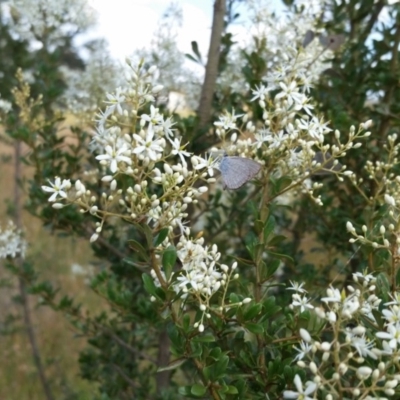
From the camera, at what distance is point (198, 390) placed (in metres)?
0.91

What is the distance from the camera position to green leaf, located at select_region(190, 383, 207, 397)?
901 mm

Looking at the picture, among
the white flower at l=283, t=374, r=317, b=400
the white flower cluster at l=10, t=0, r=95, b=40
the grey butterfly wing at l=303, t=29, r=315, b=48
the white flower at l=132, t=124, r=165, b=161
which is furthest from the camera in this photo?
the white flower cluster at l=10, t=0, r=95, b=40

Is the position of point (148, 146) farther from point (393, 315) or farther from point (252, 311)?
point (393, 315)

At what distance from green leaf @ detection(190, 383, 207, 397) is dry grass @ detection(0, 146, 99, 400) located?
1861 millimetres

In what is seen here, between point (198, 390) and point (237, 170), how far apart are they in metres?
0.36

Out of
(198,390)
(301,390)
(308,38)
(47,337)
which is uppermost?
(308,38)

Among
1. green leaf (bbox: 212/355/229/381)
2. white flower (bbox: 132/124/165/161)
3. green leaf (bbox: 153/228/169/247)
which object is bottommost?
green leaf (bbox: 212/355/229/381)

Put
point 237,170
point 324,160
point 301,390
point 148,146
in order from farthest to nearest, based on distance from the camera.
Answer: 1. point 324,160
2. point 237,170
3. point 148,146
4. point 301,390

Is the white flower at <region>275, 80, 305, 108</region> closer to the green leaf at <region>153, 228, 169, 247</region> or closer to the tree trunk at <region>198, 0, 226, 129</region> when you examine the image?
the green leaf at <region>153, 228, 169, 247</region>

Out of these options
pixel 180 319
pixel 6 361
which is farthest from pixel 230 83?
pixel 6 361

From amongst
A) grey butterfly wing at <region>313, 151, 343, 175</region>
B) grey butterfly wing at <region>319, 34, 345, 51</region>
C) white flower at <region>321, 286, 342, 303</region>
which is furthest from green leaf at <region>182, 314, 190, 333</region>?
grey butterfly wing at <region>319, 34, 345, 51</region>

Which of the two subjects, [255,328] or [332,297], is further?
[255,328]

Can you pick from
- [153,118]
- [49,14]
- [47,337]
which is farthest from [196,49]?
[47,337]

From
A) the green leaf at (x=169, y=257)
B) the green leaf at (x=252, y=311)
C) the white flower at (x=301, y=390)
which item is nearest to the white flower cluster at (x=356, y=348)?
the white flower at (x=301, y=390)
